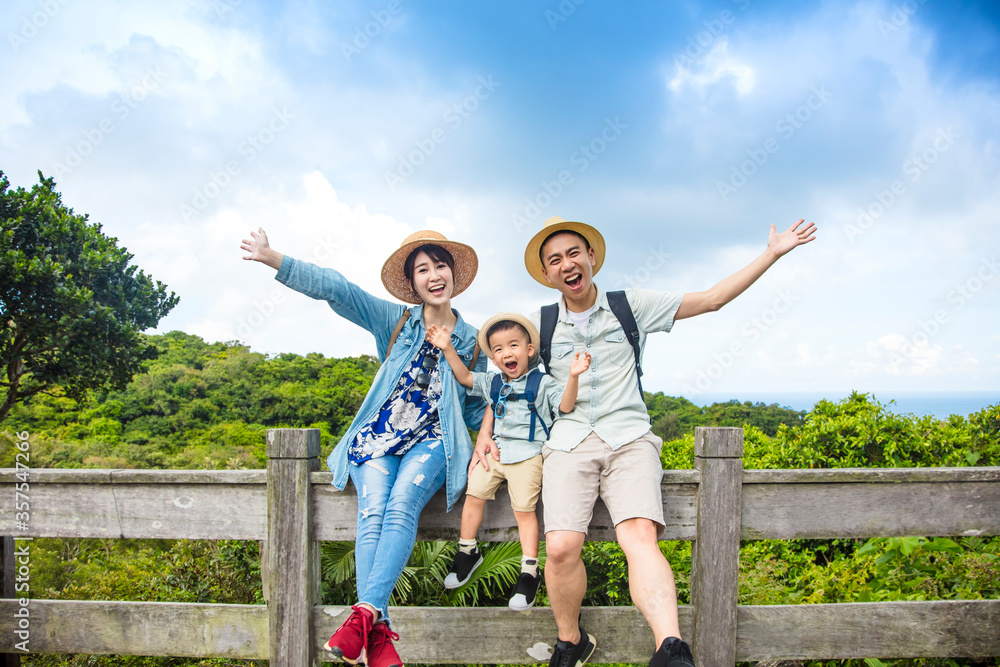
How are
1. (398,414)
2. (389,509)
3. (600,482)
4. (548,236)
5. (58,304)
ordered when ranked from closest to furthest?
(389,509), (600,482), (398,414), (548,236), (58,304)

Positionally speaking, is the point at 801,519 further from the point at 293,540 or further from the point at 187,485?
the point at 187,485

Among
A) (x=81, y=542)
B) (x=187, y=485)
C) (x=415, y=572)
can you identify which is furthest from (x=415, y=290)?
(x=81, y=542)

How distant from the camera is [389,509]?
2.48 meters

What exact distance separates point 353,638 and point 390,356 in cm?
133

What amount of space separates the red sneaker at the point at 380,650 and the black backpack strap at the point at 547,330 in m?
1.35

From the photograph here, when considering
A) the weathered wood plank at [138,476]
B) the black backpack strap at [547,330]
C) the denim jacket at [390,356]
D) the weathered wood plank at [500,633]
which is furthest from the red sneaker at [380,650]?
the black backpack strap at [547,330]

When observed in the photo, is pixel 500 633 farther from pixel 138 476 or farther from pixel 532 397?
pixel 138 476

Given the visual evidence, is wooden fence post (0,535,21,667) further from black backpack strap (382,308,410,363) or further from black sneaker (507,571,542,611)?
black sneaker (507,571,542,611)

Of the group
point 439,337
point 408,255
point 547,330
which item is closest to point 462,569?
point 439,337

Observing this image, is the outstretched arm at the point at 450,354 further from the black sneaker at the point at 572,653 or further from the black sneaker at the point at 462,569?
the black sneaker at the point at 572,653

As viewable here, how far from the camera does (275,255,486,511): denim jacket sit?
2.71 meters

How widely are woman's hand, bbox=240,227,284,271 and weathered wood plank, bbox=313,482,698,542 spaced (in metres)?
1.11

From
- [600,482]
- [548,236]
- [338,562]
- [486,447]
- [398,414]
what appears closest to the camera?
[600,482]

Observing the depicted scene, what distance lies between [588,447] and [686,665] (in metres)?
0.89
